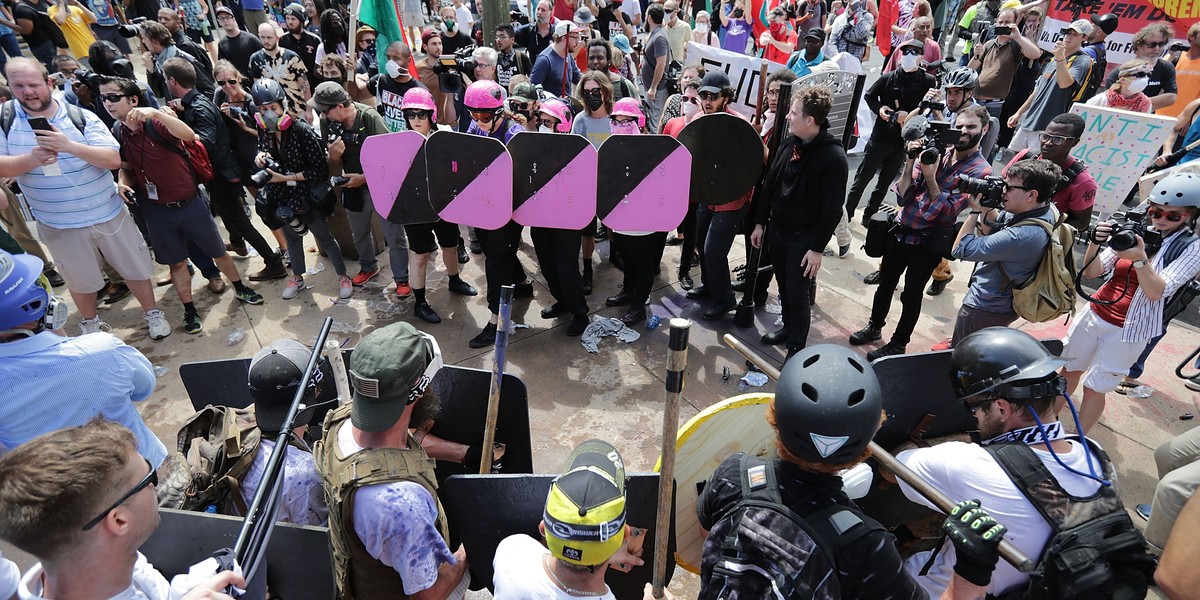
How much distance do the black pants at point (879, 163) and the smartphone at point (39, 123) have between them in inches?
249

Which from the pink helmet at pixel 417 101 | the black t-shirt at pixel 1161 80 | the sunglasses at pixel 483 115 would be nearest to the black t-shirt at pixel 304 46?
the pink helmet at pixel 417 101

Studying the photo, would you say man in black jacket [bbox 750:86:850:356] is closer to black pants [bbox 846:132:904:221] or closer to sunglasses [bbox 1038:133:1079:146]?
sunglasses [bbox 1038:133:1079:146]

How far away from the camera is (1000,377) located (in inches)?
74.4

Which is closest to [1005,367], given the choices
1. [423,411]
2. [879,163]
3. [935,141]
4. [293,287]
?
[423,411]

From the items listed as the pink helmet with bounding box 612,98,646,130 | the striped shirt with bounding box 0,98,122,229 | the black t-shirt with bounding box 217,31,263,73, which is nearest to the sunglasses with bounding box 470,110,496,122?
the pink helmet with bounding box 612,98,646,130

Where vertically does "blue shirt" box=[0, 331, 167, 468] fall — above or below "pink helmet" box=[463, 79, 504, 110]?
below

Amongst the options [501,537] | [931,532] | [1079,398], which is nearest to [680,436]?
[501,537]

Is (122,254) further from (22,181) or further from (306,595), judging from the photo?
(306,595)

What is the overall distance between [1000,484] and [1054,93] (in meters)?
6.05

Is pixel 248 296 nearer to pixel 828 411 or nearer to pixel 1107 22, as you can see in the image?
pixel 828 411

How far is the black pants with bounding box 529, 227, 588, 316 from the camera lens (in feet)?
14.7

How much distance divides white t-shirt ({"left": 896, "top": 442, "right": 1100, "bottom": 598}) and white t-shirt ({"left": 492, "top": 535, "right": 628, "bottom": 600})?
1058 millimetres

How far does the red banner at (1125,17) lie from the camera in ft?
24.8

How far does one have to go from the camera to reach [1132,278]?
3154 mm
